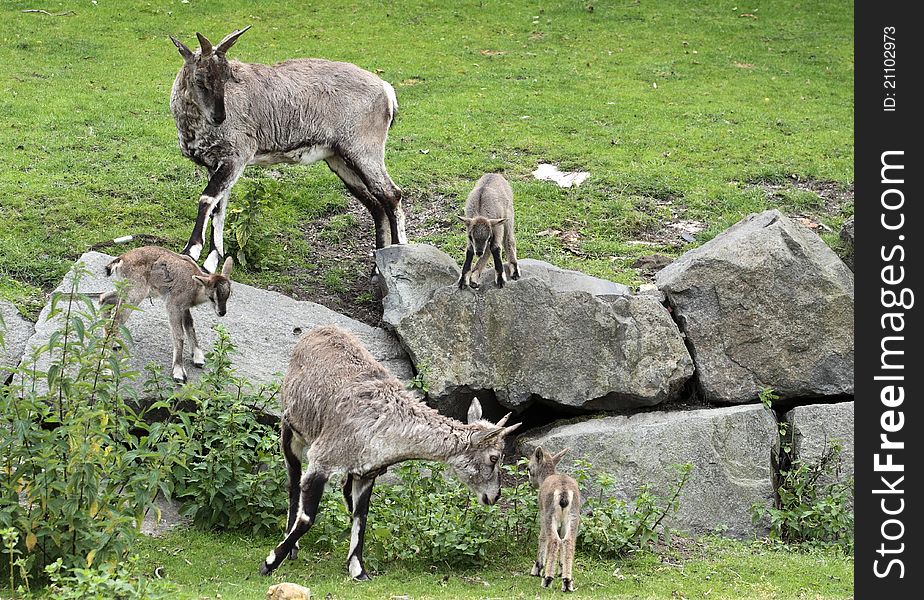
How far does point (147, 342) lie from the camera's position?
33.1 ft

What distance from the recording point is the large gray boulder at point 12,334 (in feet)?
31.5

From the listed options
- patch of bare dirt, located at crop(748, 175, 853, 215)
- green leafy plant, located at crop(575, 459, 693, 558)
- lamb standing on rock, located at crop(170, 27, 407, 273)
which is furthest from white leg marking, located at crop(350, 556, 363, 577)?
patch of bare dirt, located at crop(748, 175, 853, 215)

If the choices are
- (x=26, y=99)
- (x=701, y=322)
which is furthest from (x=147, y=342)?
(x=26, y=99)

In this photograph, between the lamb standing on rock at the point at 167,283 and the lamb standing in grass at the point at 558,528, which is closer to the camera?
the lamb standing in grass at the point at 558,528

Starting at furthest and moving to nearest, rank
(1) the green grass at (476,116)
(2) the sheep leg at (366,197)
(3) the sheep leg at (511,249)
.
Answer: (1) the green grass at (476,116), (2) the sheep leg at (366,197), (3) the sheep leg at (511,249)

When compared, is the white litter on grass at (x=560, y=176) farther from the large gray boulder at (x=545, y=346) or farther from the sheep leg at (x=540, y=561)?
the sheep leg at (x=540, y=561)

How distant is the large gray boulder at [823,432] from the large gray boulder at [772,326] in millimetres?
375

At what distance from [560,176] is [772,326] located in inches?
230

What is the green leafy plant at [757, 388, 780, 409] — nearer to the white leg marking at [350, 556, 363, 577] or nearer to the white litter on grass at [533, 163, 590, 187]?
the white leg marking at [350, 556, 363, 577]

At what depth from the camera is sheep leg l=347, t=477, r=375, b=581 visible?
24.9 ft

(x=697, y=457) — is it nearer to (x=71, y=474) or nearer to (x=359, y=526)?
(x=359, y=526)

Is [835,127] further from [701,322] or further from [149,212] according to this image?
[149,212]

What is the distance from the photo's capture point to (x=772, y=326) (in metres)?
10.6

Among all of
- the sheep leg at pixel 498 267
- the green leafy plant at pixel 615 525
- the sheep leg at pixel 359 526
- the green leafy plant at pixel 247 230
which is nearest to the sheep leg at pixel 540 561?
the green leafy plant at pixel 615 525
